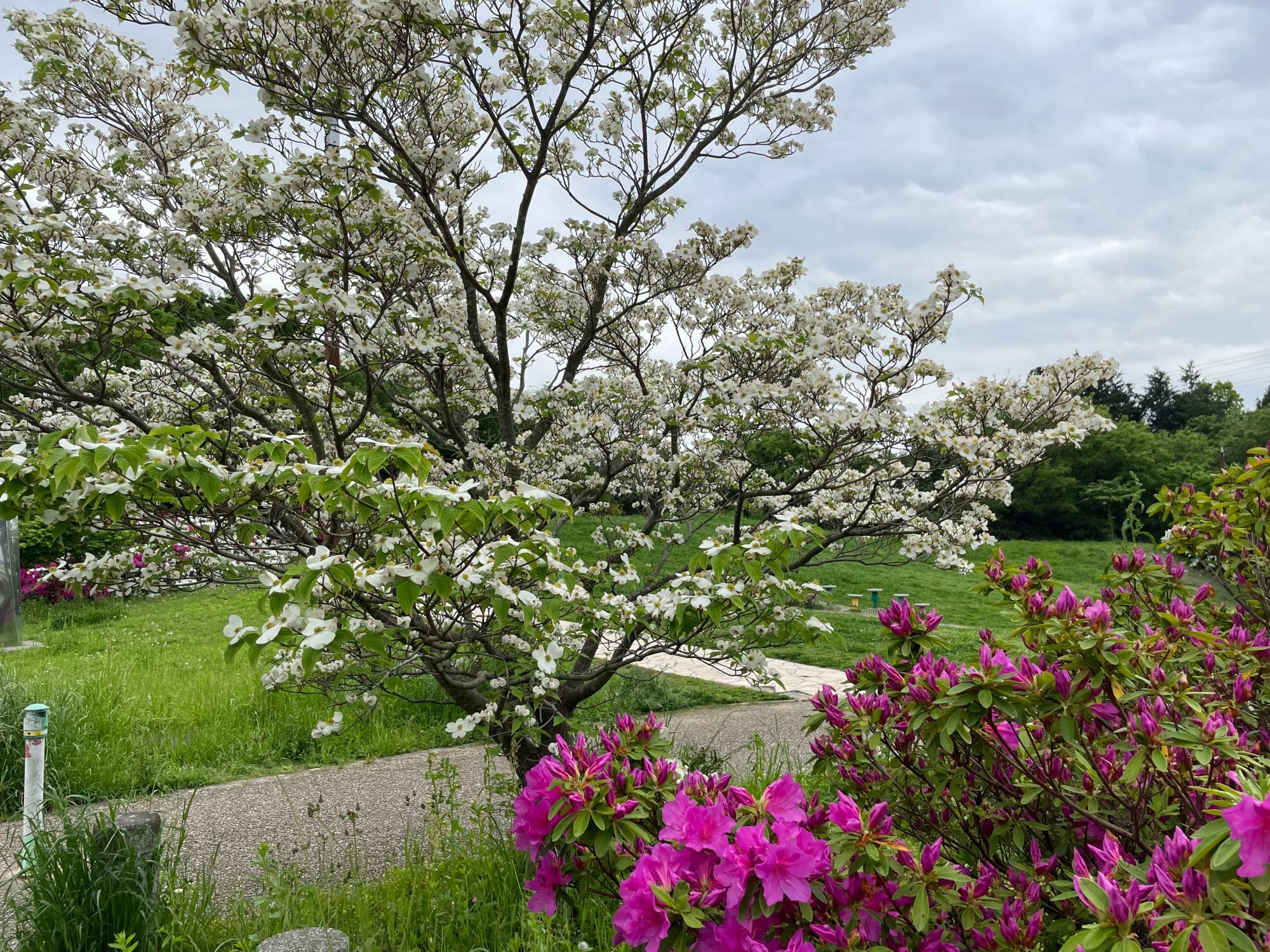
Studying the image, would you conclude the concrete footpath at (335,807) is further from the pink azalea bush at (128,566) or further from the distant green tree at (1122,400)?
the distant green tree at (1122,400)

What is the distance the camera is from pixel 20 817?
142 inches

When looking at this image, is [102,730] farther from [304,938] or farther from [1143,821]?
[1143,821]

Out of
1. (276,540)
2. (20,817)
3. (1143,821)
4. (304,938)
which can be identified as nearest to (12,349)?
(276,540)

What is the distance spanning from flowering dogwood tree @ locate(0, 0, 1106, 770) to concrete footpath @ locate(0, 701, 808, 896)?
0.66 metres

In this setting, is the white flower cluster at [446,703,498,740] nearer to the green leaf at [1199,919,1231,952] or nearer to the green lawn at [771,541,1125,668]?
the green lawn at [771,541,1125,668]

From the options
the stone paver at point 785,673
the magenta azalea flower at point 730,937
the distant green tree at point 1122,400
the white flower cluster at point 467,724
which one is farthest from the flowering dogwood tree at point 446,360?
the distant green tree at point 1122,400

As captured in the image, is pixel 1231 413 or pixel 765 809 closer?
pixel 765 809

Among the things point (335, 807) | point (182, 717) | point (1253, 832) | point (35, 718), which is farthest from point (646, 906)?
point (182, 717)

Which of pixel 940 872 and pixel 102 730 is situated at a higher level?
pixel 940 872

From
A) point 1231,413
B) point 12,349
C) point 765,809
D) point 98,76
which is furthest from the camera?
point 1231,413

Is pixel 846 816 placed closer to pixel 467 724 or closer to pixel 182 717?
pixel 467 724

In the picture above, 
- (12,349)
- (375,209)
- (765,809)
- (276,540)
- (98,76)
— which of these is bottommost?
(765,809)

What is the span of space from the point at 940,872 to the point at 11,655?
856 centimetres

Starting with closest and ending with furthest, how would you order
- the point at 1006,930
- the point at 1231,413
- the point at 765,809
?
the point at 1006,930 < the point at 765,809 < the point at 1231,413
